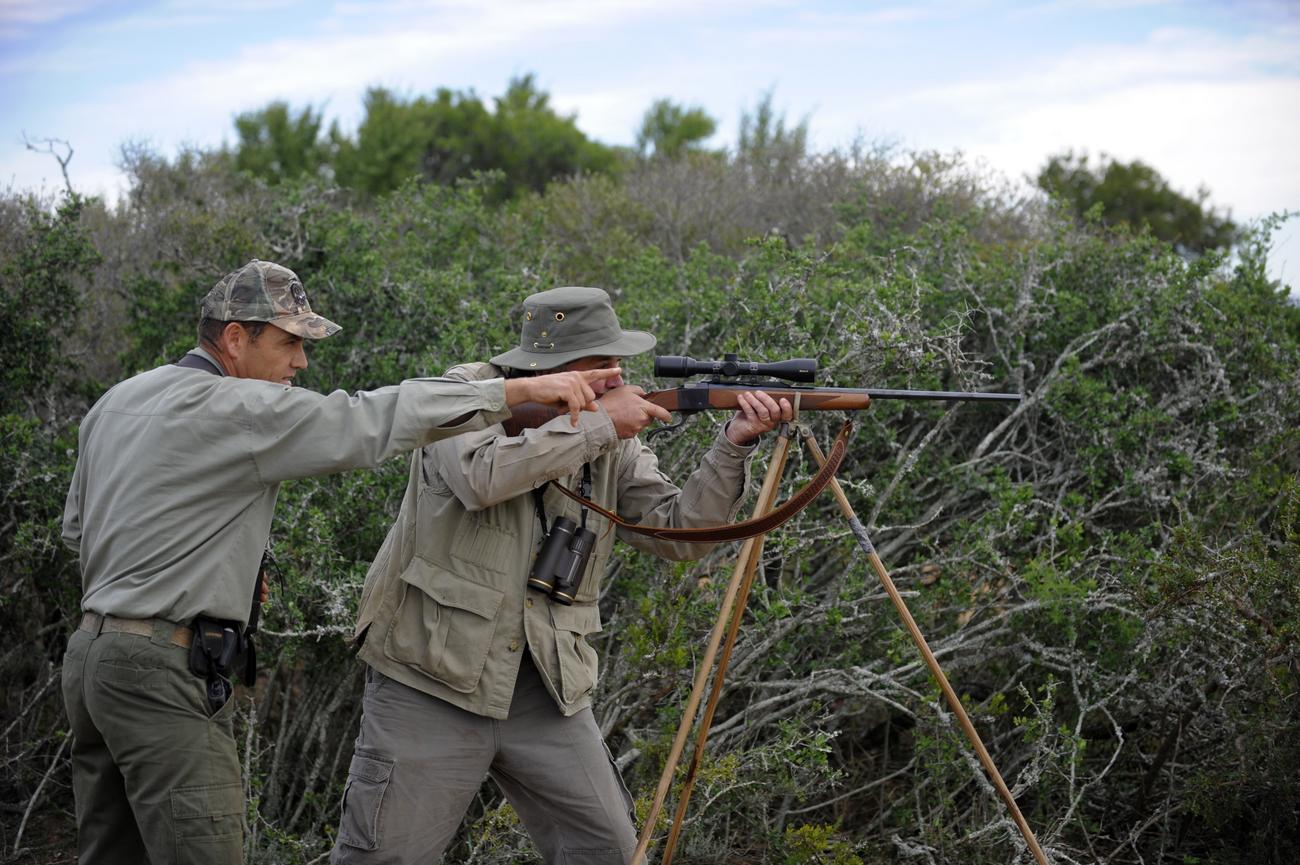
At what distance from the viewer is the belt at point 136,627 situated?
2.95 metres

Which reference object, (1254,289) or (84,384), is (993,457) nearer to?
(1254,289)

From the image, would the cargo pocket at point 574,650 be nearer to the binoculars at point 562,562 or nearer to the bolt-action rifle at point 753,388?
the binoculars at point 562,562

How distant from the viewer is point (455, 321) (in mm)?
6344

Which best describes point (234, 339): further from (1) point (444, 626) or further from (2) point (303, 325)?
(1) point (444, 626)

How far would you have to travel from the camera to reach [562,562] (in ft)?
11.0

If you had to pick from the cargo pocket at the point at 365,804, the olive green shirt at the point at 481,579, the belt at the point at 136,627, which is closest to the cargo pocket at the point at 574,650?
the olive green shirt at the point at 481,579

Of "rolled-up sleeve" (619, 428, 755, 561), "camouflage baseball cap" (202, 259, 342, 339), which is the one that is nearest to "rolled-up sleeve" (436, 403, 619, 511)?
"rolled-up sleeve" (619, 428, 755, 561)

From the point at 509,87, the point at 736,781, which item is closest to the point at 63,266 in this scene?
the point at 736,781

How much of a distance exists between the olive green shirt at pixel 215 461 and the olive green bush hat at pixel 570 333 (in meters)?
0.50

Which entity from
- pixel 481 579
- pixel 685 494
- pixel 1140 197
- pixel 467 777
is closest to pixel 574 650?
pixel 481 579

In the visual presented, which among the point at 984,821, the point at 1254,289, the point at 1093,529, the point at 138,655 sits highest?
the point at 1254,289

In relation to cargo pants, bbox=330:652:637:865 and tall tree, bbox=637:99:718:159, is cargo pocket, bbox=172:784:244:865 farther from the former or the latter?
tall tree, bbox=637:99:718:159

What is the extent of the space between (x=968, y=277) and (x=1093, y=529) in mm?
1620

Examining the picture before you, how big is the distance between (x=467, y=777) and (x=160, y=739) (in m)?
0.82
